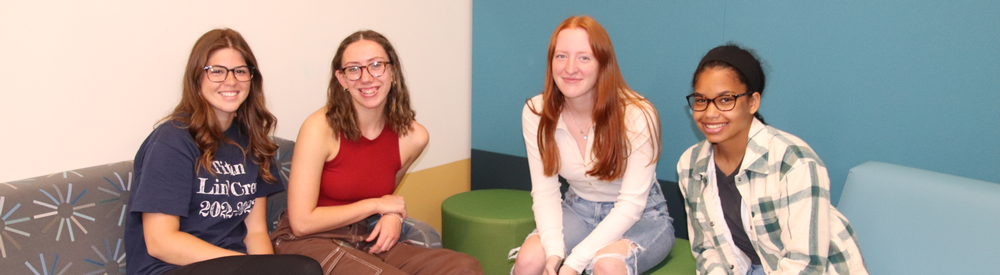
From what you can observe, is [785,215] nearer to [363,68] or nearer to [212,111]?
[363,68]

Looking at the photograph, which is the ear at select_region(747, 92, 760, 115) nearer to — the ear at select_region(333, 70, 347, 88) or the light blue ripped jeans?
the light blue ripped jeans

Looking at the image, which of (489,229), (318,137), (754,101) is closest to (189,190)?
(318,137)

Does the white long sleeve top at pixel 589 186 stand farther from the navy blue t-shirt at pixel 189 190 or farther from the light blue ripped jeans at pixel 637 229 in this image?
the navy blue t-shirt at pixel 189 190

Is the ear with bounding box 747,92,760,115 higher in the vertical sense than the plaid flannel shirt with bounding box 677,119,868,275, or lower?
higher

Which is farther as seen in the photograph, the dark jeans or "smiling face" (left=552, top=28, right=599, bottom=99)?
"smiling face" (left=552, top=28, right=599, bottom=99)

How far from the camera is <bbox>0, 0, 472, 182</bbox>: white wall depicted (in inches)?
60.2

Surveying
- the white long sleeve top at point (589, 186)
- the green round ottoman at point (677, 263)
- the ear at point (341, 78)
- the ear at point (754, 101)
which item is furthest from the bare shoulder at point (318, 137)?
the ear at point (754, 101)

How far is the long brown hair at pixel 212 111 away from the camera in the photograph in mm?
1500

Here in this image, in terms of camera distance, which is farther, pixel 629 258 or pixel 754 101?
pixel 629 258

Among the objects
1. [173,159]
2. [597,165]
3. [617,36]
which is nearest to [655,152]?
[597,165]

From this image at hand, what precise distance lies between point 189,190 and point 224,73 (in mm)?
329

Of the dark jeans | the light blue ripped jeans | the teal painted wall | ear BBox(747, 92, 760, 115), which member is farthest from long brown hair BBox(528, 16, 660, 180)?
the dark jeans

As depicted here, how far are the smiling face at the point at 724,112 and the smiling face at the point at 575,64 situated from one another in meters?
0.32

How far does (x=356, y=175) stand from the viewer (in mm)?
1773
